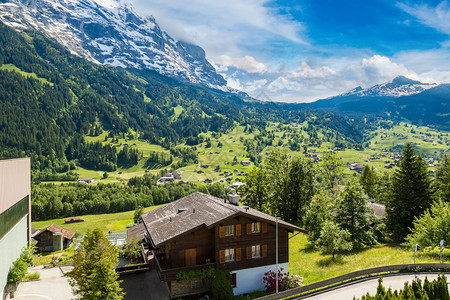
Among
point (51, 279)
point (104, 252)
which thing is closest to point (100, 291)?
point (104, 252)

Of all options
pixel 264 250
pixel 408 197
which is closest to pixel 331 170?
pixel 408 197

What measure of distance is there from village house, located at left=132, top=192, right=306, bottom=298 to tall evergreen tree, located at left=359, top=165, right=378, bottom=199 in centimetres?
5396

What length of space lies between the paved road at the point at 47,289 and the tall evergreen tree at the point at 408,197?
1732 inches

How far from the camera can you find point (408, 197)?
148ft

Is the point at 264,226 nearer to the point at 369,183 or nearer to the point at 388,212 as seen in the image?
the point at 388,212

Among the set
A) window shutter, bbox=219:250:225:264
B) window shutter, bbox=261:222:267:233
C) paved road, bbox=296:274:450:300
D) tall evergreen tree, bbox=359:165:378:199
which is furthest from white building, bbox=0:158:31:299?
tall evergreen tree, bbox=359:165:378:199

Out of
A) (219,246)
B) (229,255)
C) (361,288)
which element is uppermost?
(219,246)

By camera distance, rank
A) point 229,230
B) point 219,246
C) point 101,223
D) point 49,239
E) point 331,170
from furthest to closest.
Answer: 1. point 101,223
2. point 49,239
3. point 331,170
4. point 229,230
5. point 219,246

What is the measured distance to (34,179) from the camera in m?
188

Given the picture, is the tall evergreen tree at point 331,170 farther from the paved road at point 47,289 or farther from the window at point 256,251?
the paved road at point 47,289

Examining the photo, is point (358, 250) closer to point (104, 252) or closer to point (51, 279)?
point (104, 252)

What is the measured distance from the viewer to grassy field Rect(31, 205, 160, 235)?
114125mm

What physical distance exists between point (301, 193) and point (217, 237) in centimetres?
3450

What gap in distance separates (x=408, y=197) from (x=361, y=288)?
66.5ft
